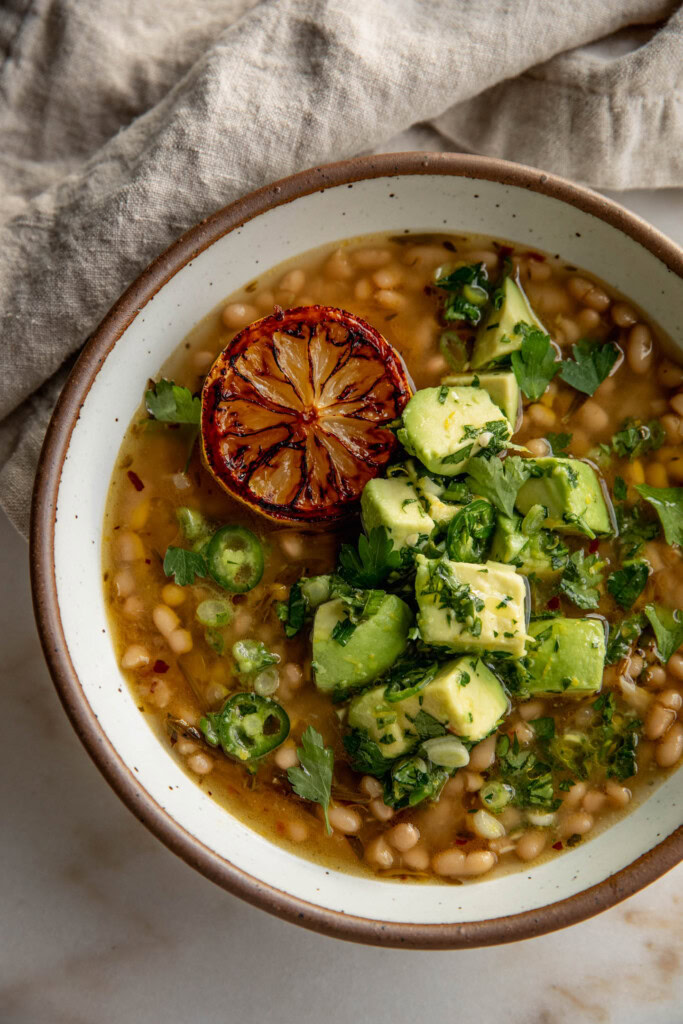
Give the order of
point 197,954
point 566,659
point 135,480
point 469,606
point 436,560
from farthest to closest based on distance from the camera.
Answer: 1. point 197,954
2. point 135,480
3. point 566,659
4. point 436,560
5. point 469,606

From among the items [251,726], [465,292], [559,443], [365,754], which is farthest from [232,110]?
[365,754]

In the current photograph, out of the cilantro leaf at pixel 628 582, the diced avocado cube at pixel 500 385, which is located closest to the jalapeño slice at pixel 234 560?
the diced avocado cube at pixel 500 385

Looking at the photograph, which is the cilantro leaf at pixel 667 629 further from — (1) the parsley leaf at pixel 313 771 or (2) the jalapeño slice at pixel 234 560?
(2) the jalapeño slice at pixel 234 560

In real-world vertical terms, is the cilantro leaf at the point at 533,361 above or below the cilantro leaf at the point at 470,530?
above

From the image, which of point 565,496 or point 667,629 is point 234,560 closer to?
point 565,496

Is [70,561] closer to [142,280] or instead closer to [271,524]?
[271,524]

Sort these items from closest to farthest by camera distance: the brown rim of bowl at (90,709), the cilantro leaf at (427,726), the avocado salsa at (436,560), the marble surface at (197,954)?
1. the brown rim of bowl at (90,709)
2. the cilantro leaf at (427,726)
3. the avocado salsa at (436,560)
4. the marble surface at (197,954)

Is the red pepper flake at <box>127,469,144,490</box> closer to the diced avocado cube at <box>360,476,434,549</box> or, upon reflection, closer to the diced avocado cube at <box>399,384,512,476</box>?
the diced avocado cube at <box>360,476,434,549</box>
